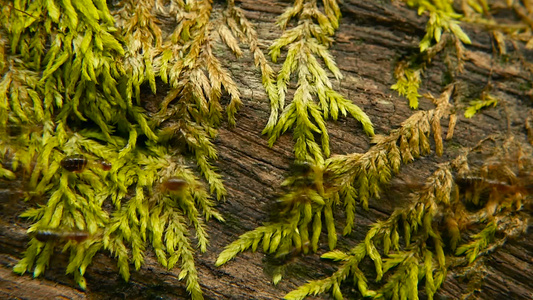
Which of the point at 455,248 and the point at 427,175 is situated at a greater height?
the point at 427,175

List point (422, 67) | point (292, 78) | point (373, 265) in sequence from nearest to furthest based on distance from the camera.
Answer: point (373, 265) < point (292, 78) < point (422, 67)

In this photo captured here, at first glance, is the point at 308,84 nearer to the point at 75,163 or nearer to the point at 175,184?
the point at 175,184

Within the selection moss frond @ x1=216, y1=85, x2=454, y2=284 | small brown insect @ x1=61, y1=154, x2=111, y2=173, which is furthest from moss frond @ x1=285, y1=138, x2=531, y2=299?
small brown insect @ x1=61, y1=154, x2=111, y2=173

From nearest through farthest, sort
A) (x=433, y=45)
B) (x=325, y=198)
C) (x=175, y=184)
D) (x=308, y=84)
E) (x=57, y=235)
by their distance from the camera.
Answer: (x=57, y=235)
(x=175, y=184)
(x=325, y=198)
(x=308, y=84)
(x=433, y=45)

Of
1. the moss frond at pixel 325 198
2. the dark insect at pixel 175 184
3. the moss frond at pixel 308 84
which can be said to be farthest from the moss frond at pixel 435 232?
the dark insect at pixel 175 184

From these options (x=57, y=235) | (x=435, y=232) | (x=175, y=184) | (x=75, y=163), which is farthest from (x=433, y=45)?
(x=57, y=235)

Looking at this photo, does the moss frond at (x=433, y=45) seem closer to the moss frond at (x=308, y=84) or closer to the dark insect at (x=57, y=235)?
the moss frond at (x=308, y=84)

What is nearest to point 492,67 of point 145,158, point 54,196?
point 145,158

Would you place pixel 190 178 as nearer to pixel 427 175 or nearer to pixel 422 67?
pixel 427 175
